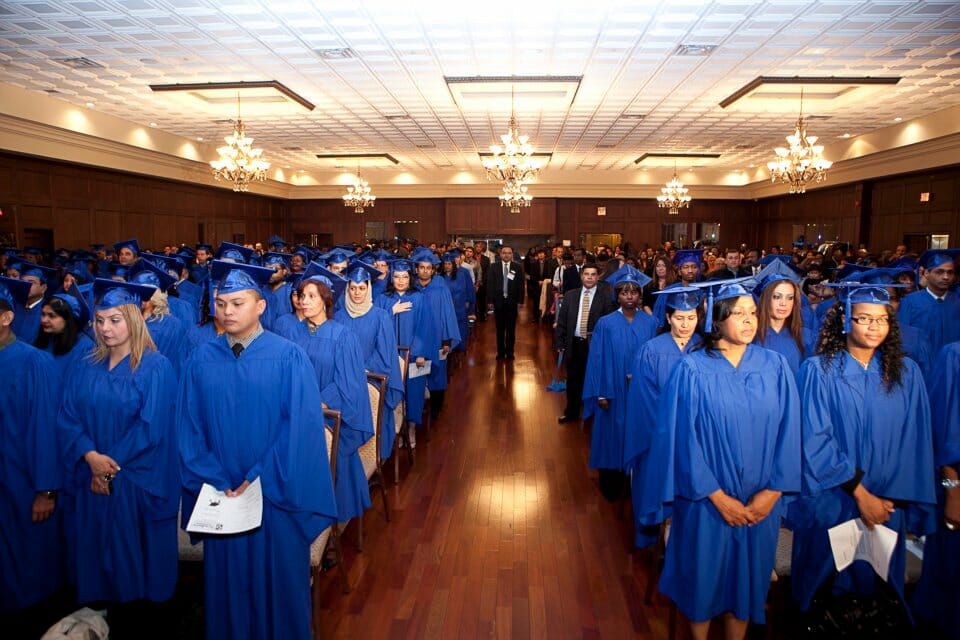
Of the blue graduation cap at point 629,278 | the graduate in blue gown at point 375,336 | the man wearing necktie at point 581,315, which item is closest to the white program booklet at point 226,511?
the graduate in blue gown at point 375,336

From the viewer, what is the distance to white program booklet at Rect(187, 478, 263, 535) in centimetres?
274

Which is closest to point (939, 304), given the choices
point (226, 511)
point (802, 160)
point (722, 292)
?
point (722, 292)

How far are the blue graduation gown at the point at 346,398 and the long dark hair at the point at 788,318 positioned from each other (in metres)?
2.62

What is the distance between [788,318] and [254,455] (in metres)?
3.47

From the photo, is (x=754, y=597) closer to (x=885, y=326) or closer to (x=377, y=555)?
(x=885, y=326)

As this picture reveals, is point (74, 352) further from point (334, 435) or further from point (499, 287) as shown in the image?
point (499, 287)

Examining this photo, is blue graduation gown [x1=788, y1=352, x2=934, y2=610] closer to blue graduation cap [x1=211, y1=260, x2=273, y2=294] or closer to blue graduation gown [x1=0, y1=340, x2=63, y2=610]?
blue graduation cap [x1=211, y1=260, x2=273, y2=294]

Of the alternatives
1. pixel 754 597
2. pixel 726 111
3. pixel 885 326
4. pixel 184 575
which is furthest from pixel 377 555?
pixel 726 111

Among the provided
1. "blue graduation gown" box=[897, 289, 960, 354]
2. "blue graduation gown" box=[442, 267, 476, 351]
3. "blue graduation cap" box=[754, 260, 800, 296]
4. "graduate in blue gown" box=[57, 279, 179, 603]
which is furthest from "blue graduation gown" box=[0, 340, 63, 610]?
"blue graduation gown" box=[442, 267, 476, 351]

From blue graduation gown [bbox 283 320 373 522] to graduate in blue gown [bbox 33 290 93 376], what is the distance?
1465 mm

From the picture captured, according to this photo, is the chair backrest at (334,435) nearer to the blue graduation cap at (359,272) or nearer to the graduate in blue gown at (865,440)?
the blue graduation cap at (359,272)

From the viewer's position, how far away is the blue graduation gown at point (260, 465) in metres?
2.89

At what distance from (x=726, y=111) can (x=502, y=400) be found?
A: 771cm

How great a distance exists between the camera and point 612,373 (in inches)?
204
